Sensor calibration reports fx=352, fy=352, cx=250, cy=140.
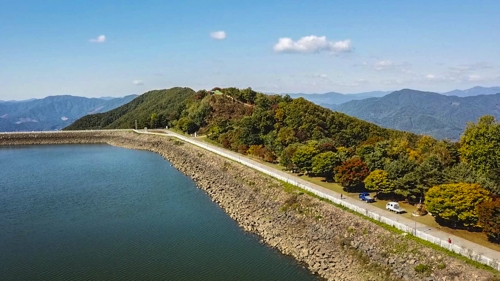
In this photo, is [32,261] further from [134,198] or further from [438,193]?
[438,193]

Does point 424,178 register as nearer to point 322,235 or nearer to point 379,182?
point 379,182

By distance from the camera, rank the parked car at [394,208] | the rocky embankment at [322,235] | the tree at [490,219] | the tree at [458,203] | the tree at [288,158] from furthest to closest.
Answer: the tree at [288,158]
the parked car at [394,208]
the tree at [458,203]
the tree at [490,219]
the rocky embankment at [322,235]

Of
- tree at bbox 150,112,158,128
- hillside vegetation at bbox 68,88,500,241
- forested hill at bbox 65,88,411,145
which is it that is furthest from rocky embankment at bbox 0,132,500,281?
tree at bbox 150,112,158,128

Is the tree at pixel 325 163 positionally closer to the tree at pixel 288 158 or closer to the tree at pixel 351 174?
the tree at pixel 351 174

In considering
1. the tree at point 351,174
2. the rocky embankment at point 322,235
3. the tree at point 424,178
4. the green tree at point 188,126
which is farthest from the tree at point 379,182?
the green tree at point 188,126

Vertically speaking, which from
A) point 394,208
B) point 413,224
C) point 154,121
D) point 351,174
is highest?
point 154,121

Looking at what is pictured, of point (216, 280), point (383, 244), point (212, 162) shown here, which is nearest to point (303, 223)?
point (383, 244)

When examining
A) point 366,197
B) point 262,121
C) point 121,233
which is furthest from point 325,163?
point 262,121
